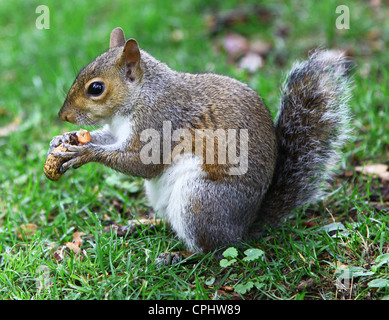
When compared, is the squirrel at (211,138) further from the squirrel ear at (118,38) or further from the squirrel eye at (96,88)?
the squirrel ear at (118,38)

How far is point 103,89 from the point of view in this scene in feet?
6.79

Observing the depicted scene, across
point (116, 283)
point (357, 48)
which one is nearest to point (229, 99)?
point (116, 283)

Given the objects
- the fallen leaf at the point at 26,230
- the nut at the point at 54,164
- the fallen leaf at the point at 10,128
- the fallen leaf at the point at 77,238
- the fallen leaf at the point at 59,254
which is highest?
the fallen leaf at the point at 10,128

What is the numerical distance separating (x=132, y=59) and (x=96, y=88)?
0.65 ft

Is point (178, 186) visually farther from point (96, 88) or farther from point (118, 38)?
point (118, 38)

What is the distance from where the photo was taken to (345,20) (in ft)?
12.4

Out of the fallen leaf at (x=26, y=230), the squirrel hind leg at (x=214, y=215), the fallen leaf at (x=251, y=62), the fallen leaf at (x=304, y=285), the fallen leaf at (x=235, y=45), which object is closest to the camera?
the fallen leaf at (x=304, y=285)

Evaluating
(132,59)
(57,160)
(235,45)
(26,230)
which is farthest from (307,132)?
(235,45)

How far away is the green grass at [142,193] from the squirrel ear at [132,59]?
0.68 meters

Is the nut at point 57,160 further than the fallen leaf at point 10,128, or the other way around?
the fallen leaf at point 10,128

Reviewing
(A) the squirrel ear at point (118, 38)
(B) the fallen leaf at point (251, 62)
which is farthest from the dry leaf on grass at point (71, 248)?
(B) the fallen leaf at point (251, 62)

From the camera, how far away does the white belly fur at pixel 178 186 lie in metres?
1.96

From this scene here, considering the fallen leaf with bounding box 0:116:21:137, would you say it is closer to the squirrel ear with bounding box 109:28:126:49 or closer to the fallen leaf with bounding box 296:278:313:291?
the squirrel ear with bounding box 109:28:126:49

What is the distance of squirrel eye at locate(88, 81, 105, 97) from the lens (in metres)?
2.06
